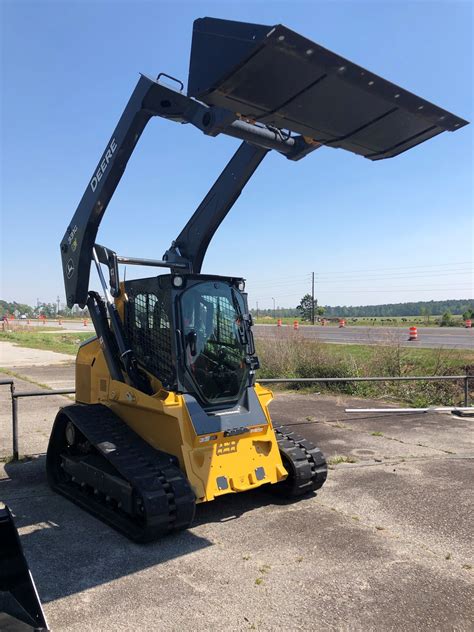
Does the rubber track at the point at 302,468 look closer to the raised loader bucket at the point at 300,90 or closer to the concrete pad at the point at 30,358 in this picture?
the raised loader bucket at the point at 300,90

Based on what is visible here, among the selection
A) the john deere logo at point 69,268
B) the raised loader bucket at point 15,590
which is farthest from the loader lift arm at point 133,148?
the raised loader bucket at point 15,590

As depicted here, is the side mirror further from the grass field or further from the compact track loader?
the grass field

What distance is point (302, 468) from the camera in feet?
17.9

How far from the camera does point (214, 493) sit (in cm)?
488

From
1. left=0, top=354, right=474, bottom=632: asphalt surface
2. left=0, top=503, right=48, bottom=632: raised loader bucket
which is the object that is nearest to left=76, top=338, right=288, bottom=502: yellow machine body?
left=0, top=354, right=474, bottom=632: asphalt surface

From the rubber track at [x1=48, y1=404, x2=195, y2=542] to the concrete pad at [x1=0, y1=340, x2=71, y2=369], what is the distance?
1537cm

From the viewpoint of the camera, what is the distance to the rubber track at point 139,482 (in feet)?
14.3

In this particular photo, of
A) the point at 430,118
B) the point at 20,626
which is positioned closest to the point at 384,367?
the point at 430,118

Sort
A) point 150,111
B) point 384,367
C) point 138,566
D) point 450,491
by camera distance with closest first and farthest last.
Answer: point 138,566
point 150,111
point 450,491
point 384,367

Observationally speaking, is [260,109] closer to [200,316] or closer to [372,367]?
[200,316]

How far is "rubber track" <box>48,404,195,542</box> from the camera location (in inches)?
172

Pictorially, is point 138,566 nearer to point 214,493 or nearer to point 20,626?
point 214,493

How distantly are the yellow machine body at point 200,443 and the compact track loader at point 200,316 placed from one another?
1 cm

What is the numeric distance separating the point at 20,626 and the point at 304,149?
4.44m
